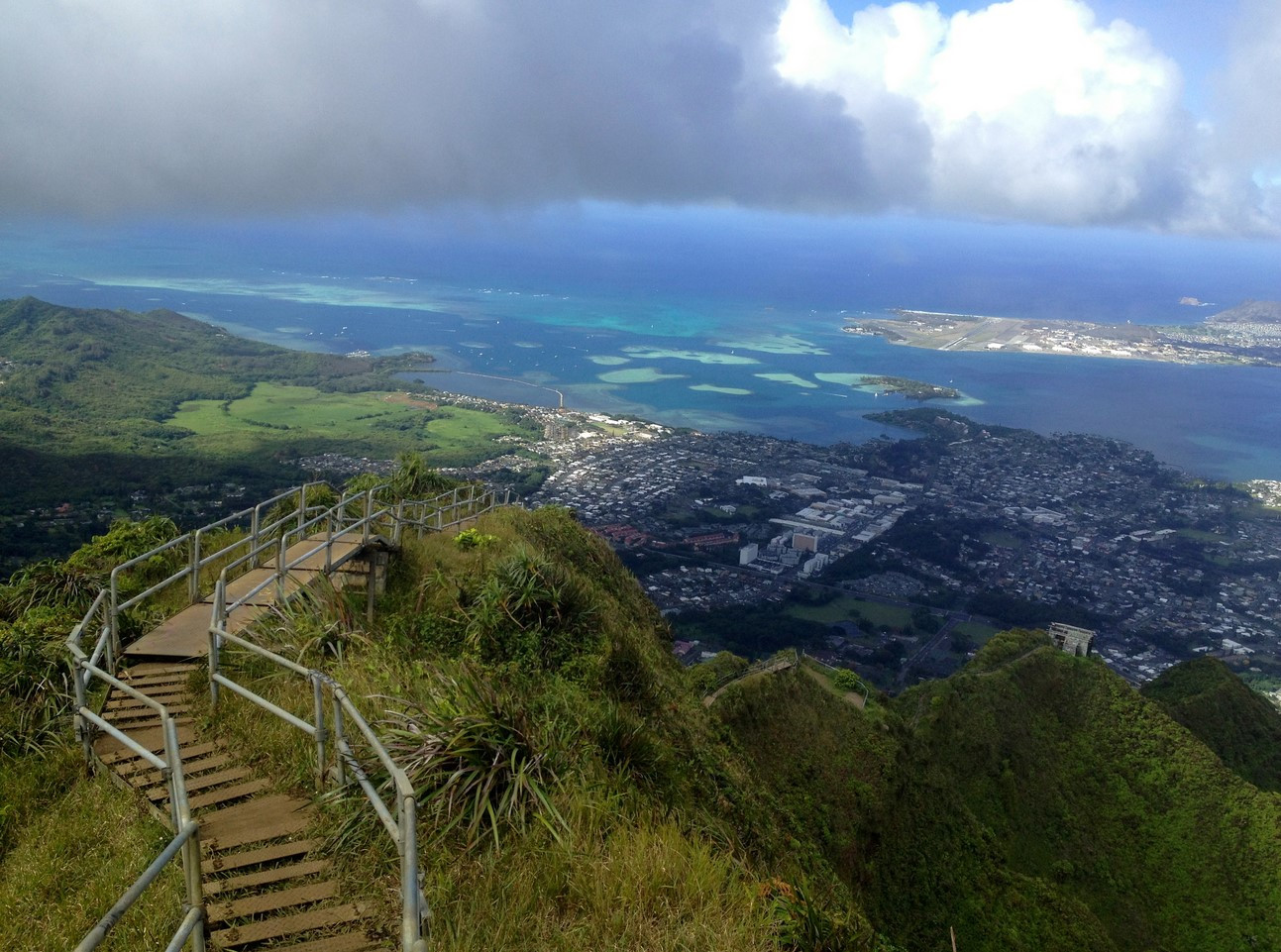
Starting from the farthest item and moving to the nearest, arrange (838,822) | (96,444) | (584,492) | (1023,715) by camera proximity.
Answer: (584,492) → (96,444) → (1023,715) → (838,822)

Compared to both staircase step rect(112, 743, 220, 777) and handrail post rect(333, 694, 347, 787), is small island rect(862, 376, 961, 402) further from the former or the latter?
handrail post rect(333, 694, 347, 787)

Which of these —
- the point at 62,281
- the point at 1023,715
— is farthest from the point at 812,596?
the point at 62,281

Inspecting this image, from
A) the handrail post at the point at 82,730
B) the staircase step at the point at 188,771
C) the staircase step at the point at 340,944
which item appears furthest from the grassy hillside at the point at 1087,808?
the staircase step at the point at 340,944

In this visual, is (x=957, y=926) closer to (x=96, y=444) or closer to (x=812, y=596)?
(x=812, y=596)

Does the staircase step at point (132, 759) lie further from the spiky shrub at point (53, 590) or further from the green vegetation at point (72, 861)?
the spiky shrub at point (53, 590)

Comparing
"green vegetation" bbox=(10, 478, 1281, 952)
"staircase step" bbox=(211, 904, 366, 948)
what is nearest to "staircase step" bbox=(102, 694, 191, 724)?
"green vegetation" bbox=(10, 478, 1281, 952)
